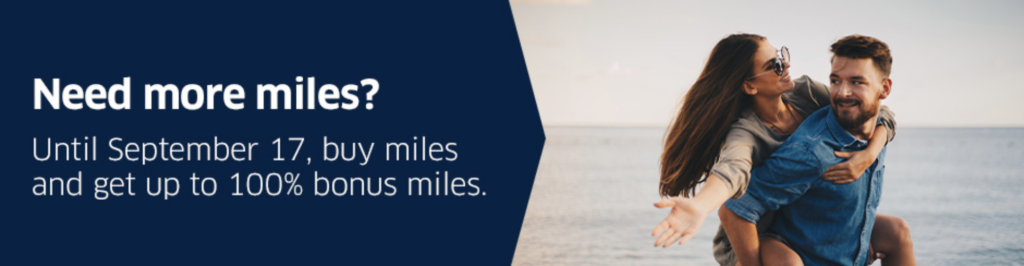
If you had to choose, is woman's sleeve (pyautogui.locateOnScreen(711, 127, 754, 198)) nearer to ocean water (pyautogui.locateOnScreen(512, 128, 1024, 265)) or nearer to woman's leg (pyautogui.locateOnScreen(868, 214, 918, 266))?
woman's leg (pyautogui.locateOnScreen(868, 214, 918, 266))

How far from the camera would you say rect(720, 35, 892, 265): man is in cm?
320

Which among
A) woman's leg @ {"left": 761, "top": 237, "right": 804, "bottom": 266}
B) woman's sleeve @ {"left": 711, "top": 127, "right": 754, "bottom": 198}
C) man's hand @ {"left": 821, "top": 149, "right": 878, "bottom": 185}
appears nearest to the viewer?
woman's sleeve @ {"left": 711, "top": 127, "right": 754, "bottom": 198}

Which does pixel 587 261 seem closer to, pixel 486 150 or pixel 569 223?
pixel 569 223

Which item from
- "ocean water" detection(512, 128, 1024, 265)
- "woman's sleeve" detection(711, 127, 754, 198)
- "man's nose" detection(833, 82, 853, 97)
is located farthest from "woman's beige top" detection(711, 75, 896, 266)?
"ocean water" detection(512, 128, 1024, 265)

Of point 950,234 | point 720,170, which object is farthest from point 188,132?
point 950,234

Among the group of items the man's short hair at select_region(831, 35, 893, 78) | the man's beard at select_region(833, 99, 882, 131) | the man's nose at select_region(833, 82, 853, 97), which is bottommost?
the man's beard at select_region(833, 99, 882, 131)

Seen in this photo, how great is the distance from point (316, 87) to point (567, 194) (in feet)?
58.9

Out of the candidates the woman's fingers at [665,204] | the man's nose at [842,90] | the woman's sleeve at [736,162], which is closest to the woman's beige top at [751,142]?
the woman's sleeve at [736,162]

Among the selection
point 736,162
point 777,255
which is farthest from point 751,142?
point 777,255

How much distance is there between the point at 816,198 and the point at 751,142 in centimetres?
35

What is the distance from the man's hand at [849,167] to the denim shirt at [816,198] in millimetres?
21

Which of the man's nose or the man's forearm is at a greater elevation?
the man's nose

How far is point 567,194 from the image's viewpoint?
1006 inches

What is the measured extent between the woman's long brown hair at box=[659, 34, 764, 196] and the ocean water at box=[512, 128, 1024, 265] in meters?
10.9
